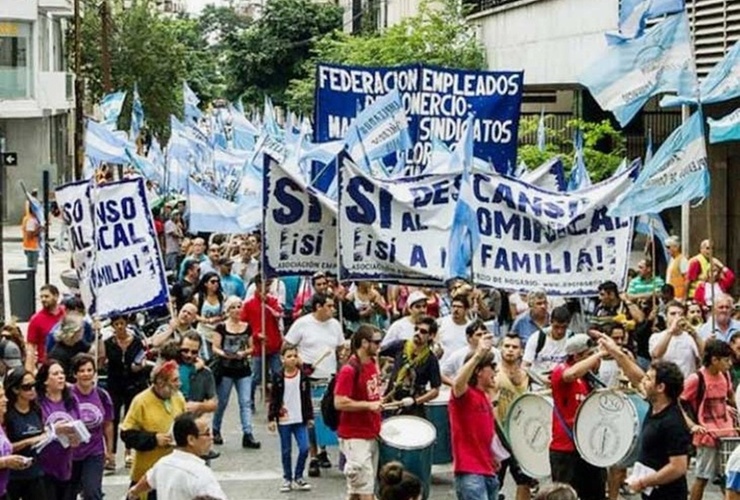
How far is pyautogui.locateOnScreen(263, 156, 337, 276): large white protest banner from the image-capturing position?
1697 centimetres

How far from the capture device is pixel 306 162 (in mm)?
20844

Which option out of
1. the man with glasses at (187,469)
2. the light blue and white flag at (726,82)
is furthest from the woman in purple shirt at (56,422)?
the light blue and white flag at (726,82)

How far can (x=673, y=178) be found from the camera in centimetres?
1511

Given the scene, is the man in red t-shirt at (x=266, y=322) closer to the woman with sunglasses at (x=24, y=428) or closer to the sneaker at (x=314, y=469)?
the sneaker at (x=314, y=469)

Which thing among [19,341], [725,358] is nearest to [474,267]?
[725,358]

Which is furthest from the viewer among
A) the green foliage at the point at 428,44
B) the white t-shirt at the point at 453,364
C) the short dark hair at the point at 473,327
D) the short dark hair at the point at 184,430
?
the green foliage at the point at 428,44

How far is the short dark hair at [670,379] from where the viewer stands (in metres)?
9.84

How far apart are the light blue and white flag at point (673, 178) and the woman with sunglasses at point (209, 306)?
4.39 m

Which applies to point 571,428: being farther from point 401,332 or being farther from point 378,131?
point 378,131

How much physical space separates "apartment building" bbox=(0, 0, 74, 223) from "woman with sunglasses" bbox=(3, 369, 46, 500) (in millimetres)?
42174

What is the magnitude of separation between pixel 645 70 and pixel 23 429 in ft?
22.5

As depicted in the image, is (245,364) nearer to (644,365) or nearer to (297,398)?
(297,398)

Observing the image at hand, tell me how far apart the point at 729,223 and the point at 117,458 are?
1408cm

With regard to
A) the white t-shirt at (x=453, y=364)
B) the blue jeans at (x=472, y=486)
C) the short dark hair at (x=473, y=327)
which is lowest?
the blue jeans at (x=472, y=486)
